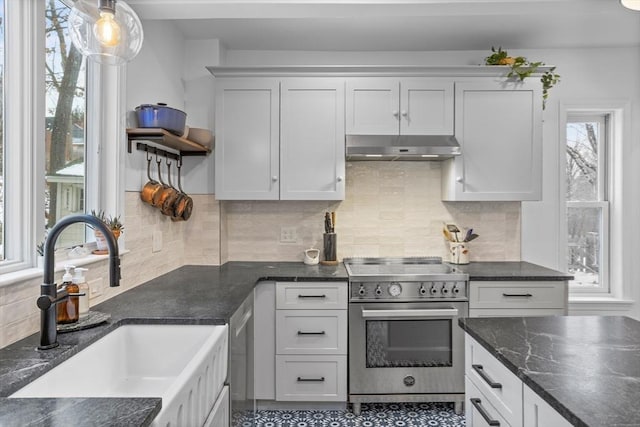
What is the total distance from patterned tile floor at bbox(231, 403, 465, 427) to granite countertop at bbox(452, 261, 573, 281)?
0.88 meters

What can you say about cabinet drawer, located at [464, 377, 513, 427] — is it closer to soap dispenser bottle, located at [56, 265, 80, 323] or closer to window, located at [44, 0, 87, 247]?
soap dispenser bottle, located at [56, 265, 80, 323]

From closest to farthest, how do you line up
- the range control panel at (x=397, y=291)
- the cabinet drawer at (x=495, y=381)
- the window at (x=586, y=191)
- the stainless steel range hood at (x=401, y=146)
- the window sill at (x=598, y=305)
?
the cabinet drawer at (x=495, y=381)
the range control panel at (x=397, y=291)
the stainless steel range hood at (x=401, y=146)
the window sill at (x=598, y=305)
the window at (x=586, y=191)

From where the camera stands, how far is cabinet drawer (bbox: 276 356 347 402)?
2633 mm

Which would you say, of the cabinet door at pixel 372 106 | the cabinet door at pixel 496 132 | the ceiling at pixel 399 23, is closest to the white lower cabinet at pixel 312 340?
the cabinet door at pixel 372 106

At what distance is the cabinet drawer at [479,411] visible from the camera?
1.26 m

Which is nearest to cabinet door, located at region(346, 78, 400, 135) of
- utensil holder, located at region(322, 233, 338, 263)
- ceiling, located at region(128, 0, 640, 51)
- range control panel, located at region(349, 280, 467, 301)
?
ceiling, located at region(128, 0, 640, 51)

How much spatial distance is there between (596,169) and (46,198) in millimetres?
3695

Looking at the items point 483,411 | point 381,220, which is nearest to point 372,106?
point 381,220

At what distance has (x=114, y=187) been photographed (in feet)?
6.81

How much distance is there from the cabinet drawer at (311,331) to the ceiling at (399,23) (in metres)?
1.72

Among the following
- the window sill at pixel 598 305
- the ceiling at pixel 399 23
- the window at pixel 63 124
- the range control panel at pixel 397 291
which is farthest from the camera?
the window sill at pixel 598 305

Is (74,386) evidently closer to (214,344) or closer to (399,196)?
(214,344)

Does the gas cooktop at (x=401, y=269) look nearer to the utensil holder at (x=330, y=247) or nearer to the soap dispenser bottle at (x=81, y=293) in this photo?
the utensil holder at (x=330, y=247)

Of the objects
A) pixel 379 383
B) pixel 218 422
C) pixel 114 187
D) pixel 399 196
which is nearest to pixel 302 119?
pixel 399 196
